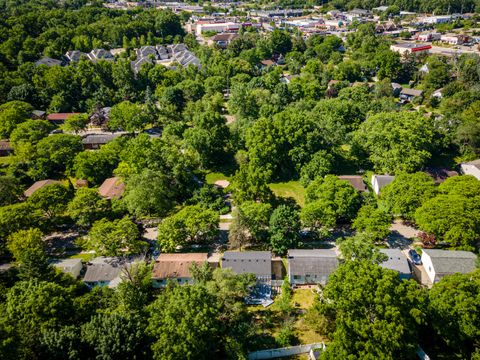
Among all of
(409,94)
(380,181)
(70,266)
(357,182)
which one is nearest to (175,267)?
(70,266)

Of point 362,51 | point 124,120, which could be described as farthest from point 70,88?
point 362,51

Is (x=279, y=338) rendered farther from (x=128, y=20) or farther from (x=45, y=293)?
(x=128, y=20)

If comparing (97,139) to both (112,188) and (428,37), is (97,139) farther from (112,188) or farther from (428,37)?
(428,37)

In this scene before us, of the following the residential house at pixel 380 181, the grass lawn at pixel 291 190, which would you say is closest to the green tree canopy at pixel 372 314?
the grass lawn at pixel 291 190

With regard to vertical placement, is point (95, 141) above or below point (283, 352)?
above

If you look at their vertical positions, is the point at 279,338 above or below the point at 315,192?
below

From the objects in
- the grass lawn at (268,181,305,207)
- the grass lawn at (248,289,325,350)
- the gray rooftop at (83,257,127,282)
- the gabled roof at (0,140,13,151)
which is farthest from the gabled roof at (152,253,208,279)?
the gabled roof at (0,140,13,151)

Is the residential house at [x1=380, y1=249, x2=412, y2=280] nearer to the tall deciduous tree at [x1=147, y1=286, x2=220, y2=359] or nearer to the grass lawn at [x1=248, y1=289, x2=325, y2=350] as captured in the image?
the grass lawn at [x1=248, y1=289, x2=325, y2=350]
